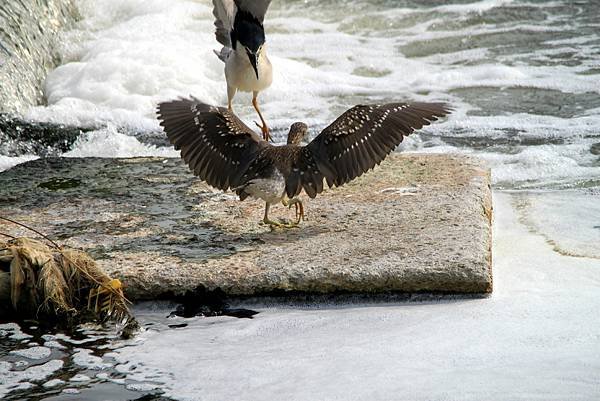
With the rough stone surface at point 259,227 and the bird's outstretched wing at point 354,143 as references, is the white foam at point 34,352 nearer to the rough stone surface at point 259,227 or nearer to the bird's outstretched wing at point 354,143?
the rough stone surface at point 259,227

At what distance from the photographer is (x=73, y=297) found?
4121 mm

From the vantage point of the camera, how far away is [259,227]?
4.99 meters

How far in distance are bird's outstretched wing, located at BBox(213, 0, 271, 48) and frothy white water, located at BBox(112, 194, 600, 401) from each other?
11.2ft

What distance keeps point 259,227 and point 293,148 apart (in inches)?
16.9

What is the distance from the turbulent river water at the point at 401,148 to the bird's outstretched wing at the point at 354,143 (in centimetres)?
70

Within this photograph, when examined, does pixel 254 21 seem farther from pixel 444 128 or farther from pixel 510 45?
pixel 510 45

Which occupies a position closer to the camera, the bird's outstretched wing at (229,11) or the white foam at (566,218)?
the white foam at (566,218)

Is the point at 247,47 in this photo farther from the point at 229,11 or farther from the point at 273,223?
the point at 273,223

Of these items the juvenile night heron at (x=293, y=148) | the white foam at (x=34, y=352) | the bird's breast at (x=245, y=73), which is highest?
the bird's breast at (x=245, y=73)

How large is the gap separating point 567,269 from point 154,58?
5.49 m

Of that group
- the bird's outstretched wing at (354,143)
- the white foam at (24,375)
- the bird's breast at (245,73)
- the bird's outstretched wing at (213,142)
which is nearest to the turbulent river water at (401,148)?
the white foam at (24,375)

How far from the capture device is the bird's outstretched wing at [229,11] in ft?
23.5

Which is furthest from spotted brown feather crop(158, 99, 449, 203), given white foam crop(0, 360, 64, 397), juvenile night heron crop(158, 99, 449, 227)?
white foam crop(0, 360, 64, 397)

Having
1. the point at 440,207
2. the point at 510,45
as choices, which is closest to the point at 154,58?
the point at 510,45
